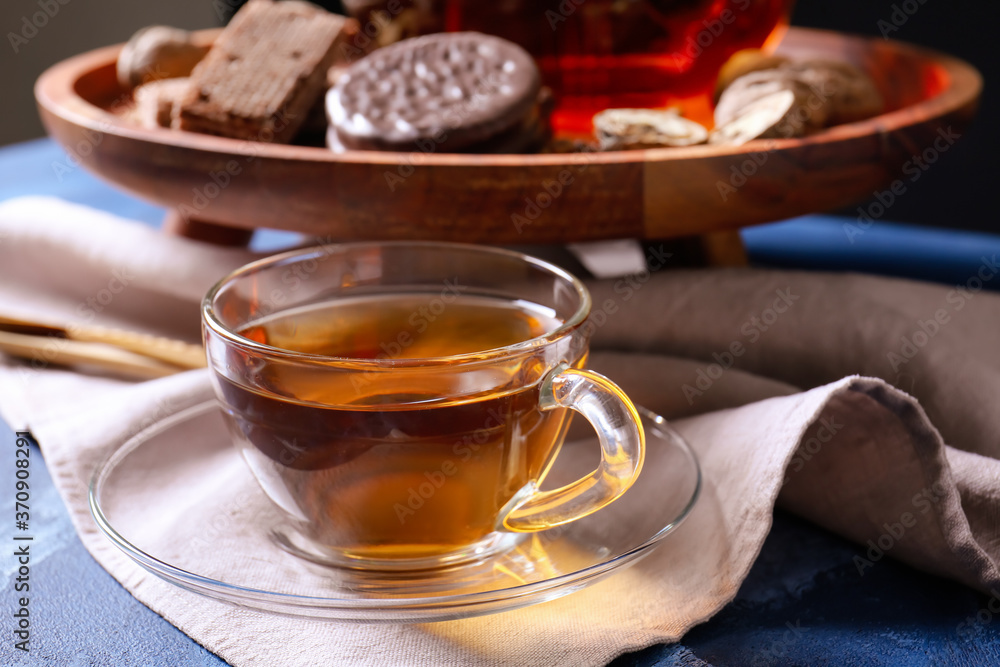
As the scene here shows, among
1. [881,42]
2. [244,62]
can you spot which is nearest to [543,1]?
[244,62]

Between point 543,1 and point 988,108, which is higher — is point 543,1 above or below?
above

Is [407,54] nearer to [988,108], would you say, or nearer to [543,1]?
[543,1]

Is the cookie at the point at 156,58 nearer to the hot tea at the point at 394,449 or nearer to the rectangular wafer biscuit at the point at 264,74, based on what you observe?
the rectangular wafer biscuit at the point at 264,74

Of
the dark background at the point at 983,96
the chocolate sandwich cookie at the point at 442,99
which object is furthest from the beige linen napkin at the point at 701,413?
the dark background at the point at 983,96
